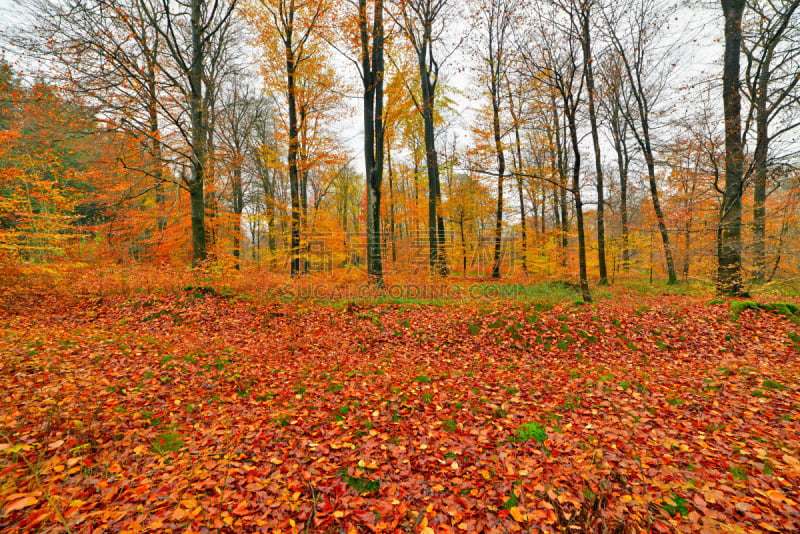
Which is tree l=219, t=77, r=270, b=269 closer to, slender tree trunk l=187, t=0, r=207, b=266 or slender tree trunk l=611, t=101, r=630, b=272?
slender tree trunk l=187, t=0, r=207, b=266

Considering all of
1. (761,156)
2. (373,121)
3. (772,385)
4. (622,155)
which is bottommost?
(772,385)

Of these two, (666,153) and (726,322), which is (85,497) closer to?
(726,322)

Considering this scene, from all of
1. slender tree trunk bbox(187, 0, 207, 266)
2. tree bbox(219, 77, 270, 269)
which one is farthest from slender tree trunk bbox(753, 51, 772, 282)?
tree bbox(219, 77, 270, 269)

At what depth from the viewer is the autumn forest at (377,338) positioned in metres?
2.84

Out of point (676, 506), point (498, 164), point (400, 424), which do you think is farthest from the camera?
point (498, 164)

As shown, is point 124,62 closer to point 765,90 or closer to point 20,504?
point 20,504

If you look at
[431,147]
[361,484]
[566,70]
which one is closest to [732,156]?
[566,70]

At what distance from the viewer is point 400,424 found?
4.25 meters

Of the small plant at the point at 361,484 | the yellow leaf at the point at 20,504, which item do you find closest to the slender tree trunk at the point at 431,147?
the small plant at the point at 361,484

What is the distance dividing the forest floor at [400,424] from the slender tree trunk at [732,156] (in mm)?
2319

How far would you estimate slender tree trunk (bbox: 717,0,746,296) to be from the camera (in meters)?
8.27

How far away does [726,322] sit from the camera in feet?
22.3

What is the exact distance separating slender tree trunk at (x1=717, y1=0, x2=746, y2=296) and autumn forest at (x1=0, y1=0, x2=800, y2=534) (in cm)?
7

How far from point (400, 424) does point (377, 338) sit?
339 centimetres
